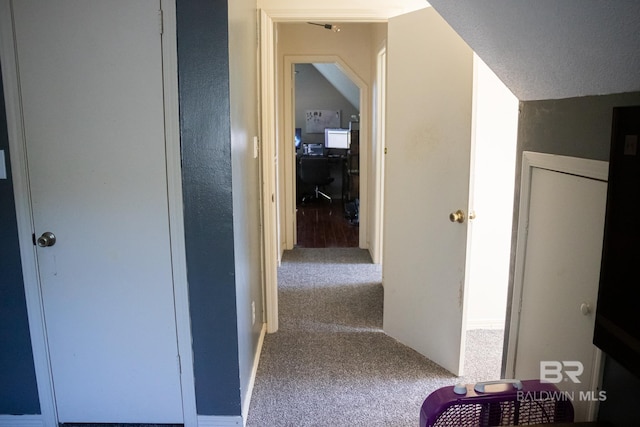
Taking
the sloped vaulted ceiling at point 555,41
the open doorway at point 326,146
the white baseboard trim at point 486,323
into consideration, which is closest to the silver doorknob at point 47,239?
the sloped vaulted ceiling at point 555,41

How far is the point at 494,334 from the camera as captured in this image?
3.04m

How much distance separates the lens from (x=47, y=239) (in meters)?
1.98

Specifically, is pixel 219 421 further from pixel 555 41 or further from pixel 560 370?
pixel 555 41

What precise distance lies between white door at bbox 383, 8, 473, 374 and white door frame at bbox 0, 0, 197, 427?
1301 mm

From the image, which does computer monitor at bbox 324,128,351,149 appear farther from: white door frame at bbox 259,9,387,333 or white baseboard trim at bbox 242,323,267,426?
white baseboard trim at bbox 242,323,267,426

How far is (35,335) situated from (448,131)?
211cm

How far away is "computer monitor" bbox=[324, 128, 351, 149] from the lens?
26.9 ft

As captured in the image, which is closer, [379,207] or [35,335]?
[35,335]

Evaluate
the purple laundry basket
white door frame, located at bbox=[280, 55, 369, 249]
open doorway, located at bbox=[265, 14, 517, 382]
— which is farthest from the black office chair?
the purple laundry basket

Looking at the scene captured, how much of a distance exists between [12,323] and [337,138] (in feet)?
21.8

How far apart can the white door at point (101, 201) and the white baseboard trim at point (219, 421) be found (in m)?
0.11

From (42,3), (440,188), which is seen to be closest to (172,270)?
(42,3)

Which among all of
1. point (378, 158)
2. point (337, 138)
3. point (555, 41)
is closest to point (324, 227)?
point (378, 158)

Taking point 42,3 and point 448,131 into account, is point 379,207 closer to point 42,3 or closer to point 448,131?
point 448,131
